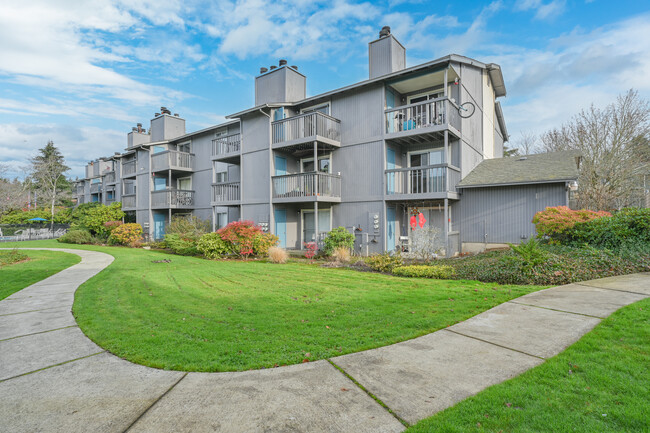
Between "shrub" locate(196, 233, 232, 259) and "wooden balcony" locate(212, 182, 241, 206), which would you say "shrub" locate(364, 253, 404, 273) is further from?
"wooden balcony" locate(212, 182, 241, 206)

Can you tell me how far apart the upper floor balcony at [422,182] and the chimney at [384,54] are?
16.5ft

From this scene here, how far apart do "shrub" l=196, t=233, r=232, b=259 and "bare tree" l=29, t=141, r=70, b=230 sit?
3611 centimetres

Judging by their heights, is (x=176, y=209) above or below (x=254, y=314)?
above

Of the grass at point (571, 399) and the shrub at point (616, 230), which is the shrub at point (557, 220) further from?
the grass at point (571, 399)

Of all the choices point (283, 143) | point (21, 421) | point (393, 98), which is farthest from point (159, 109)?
point (21, 421)

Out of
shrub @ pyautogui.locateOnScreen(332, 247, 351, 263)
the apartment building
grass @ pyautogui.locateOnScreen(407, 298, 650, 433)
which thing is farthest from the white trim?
grass @ pyautogui.locateOnScreen(407, 298, 650, 433)

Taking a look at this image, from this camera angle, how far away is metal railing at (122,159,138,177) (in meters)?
25.5

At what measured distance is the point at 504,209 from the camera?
12859 millimetres

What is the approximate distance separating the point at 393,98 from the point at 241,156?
8.93 metres

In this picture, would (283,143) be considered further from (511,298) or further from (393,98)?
(511,298)

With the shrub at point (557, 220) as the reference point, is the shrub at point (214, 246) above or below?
below

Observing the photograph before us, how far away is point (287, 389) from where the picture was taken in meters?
2.96

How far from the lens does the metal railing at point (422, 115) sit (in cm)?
1253

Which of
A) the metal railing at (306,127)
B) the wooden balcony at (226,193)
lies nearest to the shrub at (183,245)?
the wooden balcony at (226,193)
